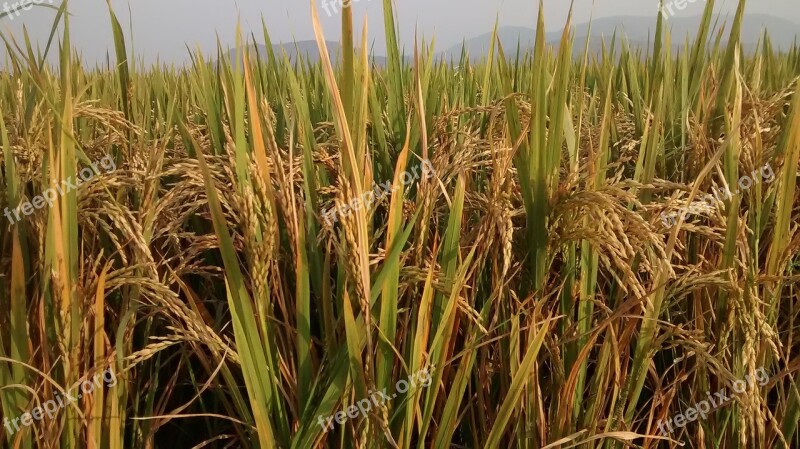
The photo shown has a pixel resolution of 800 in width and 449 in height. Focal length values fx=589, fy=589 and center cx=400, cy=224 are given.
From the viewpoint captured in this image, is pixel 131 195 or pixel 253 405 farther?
pixel 131 195

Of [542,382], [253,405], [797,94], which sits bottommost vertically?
[542,382]

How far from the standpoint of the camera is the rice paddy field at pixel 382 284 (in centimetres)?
80

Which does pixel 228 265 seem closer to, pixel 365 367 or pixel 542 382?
pixel 365 367

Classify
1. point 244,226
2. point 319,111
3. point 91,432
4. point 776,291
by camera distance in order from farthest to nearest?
point 319,111 < point 776,291 < point 91,432 < point 244,226

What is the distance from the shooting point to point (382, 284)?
0.78m

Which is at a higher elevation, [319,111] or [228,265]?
[319,111]

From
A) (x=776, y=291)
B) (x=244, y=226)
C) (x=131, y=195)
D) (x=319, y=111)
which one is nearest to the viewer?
(x=244, y=226)

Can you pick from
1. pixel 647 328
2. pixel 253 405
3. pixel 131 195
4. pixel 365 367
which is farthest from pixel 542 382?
pixel 131 195

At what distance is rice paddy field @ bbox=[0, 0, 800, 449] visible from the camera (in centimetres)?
80

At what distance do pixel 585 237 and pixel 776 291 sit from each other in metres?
0.46

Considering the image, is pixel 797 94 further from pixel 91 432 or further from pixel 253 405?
pixel 91 432

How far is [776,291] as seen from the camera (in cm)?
105

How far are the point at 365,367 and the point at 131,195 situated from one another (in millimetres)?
658

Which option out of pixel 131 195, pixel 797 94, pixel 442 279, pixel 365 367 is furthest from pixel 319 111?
pixel 797 94
